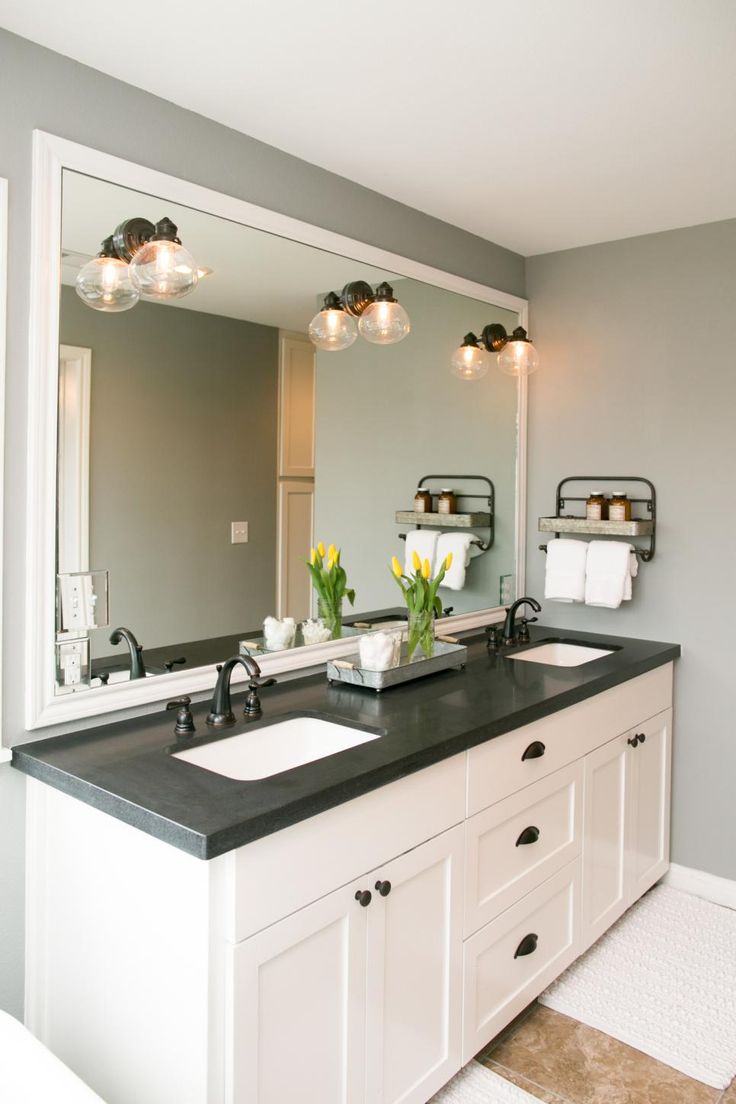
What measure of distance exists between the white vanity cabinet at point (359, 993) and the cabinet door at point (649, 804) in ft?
3.41

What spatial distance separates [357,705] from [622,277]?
1.90 metres

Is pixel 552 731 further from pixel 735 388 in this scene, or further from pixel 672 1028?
pixel 735 388

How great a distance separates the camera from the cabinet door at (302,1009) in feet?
4.54

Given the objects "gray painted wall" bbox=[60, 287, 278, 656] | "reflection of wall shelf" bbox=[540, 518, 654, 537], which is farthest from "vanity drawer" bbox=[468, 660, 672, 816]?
"gray painted wall" bbox=[60, 287, 278, 656]

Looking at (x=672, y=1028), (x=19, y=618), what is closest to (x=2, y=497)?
(x=19, y=618)

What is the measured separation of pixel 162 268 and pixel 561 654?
2.00m

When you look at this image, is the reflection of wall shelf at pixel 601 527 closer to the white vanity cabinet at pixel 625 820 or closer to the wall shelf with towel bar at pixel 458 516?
the wall shelf with towel bar at pixel 458 516

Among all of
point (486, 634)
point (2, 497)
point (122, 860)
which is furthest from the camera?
point (486, 634)

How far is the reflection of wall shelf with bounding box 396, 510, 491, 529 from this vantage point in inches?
109

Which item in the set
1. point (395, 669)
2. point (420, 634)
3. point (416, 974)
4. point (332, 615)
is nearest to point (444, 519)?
point (420, 634)

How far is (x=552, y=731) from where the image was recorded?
2209 millimetres

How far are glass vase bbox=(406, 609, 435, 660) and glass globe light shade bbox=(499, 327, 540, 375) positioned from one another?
95cm

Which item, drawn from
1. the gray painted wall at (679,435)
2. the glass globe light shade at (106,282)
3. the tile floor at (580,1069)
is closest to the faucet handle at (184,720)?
the glass globe light shade at (106,282)

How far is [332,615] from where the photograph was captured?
245 cm
